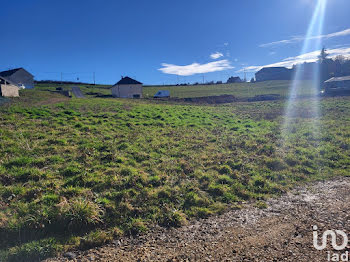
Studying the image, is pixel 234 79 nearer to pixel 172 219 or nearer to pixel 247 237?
pixel 172 219

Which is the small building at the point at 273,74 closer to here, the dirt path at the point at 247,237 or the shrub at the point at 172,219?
the dirt path at the point at 247,237

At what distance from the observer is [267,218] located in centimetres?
495

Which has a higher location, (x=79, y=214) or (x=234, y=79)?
(x=234, y=79)

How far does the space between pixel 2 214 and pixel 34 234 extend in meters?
1.00

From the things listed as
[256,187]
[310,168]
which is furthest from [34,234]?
[310,168]

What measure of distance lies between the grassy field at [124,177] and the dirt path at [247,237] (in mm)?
347

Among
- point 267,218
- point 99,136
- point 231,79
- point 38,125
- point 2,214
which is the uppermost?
point 231,79

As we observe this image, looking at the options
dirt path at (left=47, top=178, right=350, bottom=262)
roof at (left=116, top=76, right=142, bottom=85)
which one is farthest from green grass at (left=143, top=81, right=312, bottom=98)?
dirt path at (left=47, top=178, right=350, bottom=262)

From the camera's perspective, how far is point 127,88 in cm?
5653

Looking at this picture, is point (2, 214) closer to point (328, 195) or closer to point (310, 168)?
point (328, 195)

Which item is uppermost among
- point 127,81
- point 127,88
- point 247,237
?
point 127,81

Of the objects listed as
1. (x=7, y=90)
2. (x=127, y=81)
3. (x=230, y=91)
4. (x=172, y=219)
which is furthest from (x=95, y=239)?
(x=230, y=91)

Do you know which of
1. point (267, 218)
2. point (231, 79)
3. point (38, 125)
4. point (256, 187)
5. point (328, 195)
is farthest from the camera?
point (231, 79)

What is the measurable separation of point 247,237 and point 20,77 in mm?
77253
